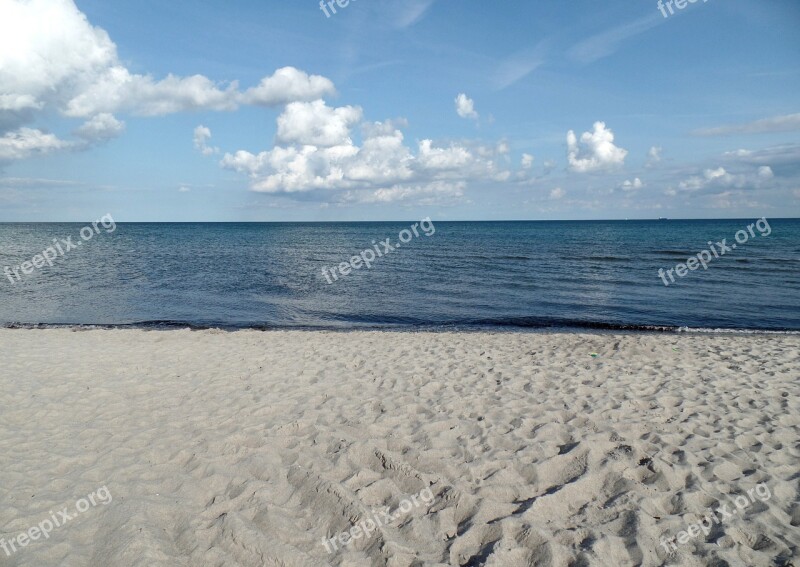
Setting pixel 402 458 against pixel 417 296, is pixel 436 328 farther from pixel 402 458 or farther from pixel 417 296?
pixel 402 458

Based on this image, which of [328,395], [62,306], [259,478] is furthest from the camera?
[62,306]

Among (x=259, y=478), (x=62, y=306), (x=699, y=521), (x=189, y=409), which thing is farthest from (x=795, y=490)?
(x=62, y=306)

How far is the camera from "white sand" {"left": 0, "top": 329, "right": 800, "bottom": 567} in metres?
4.15

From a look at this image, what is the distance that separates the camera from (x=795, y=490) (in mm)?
4836

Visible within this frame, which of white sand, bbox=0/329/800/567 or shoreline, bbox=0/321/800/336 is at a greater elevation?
white sand, bbox=0/329/800/567

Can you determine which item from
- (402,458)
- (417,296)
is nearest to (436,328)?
(417,296)

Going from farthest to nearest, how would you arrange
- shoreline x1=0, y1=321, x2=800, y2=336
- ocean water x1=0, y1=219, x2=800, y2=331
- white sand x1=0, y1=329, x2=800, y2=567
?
ocean water x1=0, y1=219, x2=800, y2=331, shoreline x1=0, y1=321, x2=800, y2=336, white sand x1=0, y1=329, x2=800, y2=567

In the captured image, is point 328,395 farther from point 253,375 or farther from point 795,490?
point 795,490

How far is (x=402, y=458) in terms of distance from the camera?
219 inches

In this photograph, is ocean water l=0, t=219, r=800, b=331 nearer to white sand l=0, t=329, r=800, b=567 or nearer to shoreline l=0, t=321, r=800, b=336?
shoreline l=0, t=321, r=800, b=336

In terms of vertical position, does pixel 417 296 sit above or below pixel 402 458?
below

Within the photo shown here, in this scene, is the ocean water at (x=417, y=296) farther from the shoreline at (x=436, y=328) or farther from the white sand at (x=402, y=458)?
the white sand at (x=402, y=458)

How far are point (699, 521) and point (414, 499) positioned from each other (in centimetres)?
275

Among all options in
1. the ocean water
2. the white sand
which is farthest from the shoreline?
the white sand
